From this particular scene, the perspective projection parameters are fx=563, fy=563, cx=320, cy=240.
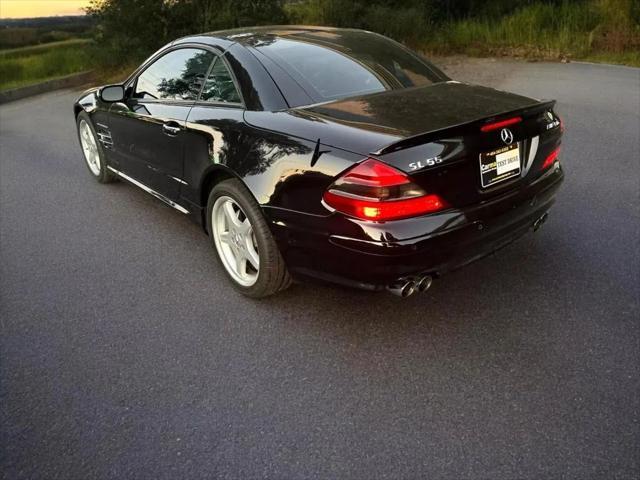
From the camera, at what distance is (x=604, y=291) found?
10.9 feet

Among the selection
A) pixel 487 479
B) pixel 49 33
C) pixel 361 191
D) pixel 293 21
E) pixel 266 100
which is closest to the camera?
pixel 487 479

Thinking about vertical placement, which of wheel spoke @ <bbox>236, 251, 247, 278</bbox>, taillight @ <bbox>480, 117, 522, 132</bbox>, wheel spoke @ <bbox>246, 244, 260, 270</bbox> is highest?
taillight @ <bbox>480, 117, 522, 132</bbox>

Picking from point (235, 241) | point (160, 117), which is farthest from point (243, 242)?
point (160, 117)

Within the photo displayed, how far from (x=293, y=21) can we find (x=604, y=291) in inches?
474

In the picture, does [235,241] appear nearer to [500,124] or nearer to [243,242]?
[243,242]

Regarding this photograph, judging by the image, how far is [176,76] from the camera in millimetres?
4148

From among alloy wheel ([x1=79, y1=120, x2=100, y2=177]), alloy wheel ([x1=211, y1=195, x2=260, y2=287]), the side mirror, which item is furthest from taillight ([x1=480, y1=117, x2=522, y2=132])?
alloy wheel ([x1=79, y1=120, x2=100, y2=177])

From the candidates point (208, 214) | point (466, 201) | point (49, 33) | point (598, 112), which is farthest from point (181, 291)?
point (49, 33)

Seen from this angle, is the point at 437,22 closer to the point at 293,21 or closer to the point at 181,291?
the point at 293,21

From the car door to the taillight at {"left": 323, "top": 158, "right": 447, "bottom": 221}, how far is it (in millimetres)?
1636

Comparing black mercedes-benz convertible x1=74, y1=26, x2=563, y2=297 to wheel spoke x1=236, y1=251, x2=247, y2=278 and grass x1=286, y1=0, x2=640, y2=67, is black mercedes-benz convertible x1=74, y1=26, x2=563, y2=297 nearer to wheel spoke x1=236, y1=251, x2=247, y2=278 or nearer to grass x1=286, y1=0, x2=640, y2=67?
wheel spoke x1=236, y1=251, x2=247, y2=278

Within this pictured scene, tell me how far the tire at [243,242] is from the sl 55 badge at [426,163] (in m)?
0.96

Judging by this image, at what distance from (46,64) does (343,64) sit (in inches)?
662

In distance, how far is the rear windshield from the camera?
330 centimetres
